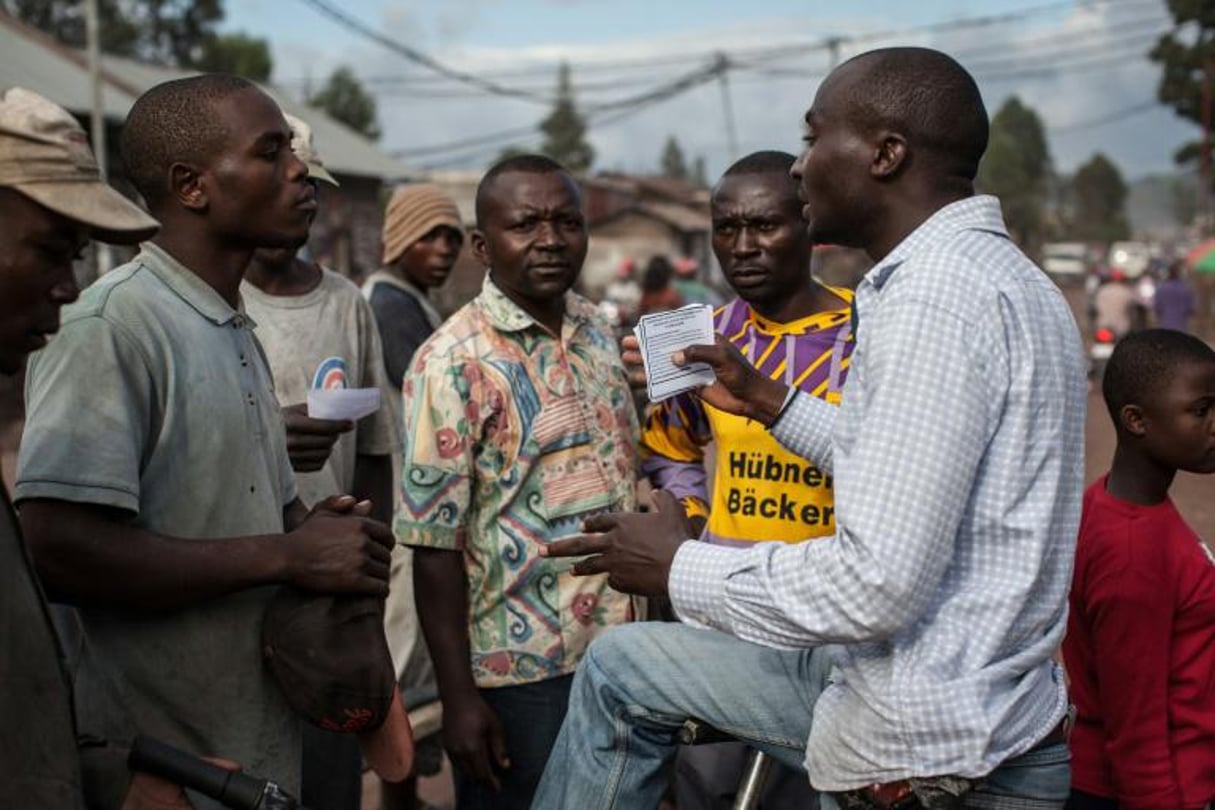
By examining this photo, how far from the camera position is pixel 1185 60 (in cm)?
4738

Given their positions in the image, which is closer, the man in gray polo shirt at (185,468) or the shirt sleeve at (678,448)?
the man in gray polo shirt at (185,468)

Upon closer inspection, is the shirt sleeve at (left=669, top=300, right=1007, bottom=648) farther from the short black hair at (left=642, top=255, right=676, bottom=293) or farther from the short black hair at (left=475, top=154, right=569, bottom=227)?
the short black hair at (left=642, top=255, right=676, bottom=293)

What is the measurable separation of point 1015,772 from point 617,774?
70 centimetres

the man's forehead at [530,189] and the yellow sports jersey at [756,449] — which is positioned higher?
the man's forehead at [530,189]

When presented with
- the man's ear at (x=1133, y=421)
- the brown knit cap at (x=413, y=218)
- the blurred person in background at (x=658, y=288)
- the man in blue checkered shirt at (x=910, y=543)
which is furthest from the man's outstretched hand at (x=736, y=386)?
the blurred person in background at (x=658, y=288)

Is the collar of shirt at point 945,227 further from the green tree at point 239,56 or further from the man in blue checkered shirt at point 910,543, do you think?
the green tree at point 239,56

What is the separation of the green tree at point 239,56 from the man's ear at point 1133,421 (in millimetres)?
45325

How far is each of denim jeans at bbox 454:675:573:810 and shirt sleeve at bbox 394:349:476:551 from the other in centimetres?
41

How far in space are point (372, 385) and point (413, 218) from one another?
59.7 inches

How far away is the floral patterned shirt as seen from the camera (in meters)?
3.06

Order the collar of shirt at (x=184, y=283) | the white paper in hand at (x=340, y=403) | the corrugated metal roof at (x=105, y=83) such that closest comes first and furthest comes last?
1. the collar of shirt at (x=184, y=283)
2. the white paper in hand at (x=340, y=403)
3. the corrugated metal roof at (x=105, y=83)

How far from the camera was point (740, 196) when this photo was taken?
3371 mm

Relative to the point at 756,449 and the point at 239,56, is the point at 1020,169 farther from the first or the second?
the point at 756,449

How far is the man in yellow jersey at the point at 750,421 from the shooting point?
3.02 m
